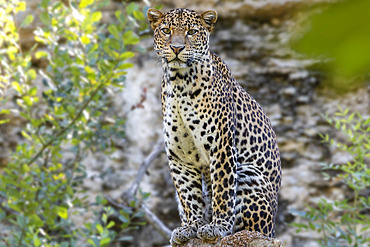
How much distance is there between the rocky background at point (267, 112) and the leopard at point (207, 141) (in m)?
4.14

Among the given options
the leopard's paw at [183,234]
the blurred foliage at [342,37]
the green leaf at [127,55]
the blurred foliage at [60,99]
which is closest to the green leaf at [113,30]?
the blurred foliage at [60,99]

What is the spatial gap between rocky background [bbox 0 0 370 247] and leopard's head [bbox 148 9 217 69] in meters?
4.30

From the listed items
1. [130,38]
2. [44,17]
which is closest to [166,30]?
[130,38]

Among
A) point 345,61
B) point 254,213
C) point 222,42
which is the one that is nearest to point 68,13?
point 222,42

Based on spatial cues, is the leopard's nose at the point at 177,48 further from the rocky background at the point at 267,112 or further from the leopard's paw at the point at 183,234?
the rocky background at the point at 267,112

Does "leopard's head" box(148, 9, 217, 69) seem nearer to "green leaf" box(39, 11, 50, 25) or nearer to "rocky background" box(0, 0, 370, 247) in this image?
"green leaf" box(39, 11, 50, 25)

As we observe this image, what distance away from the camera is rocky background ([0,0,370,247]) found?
25.4 feet

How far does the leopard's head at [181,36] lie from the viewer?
322cm

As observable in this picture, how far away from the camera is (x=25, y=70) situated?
6.39 meters

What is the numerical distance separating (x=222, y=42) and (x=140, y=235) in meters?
3.29

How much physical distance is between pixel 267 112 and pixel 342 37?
293 inches

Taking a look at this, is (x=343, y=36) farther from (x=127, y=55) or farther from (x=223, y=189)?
(x=127, y=55)

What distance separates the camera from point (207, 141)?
137 inches

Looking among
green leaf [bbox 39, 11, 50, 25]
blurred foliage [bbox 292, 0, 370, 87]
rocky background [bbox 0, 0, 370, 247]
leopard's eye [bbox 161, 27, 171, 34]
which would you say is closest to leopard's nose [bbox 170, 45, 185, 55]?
leopard's eye [bbox 161, 27, 171, 34]
